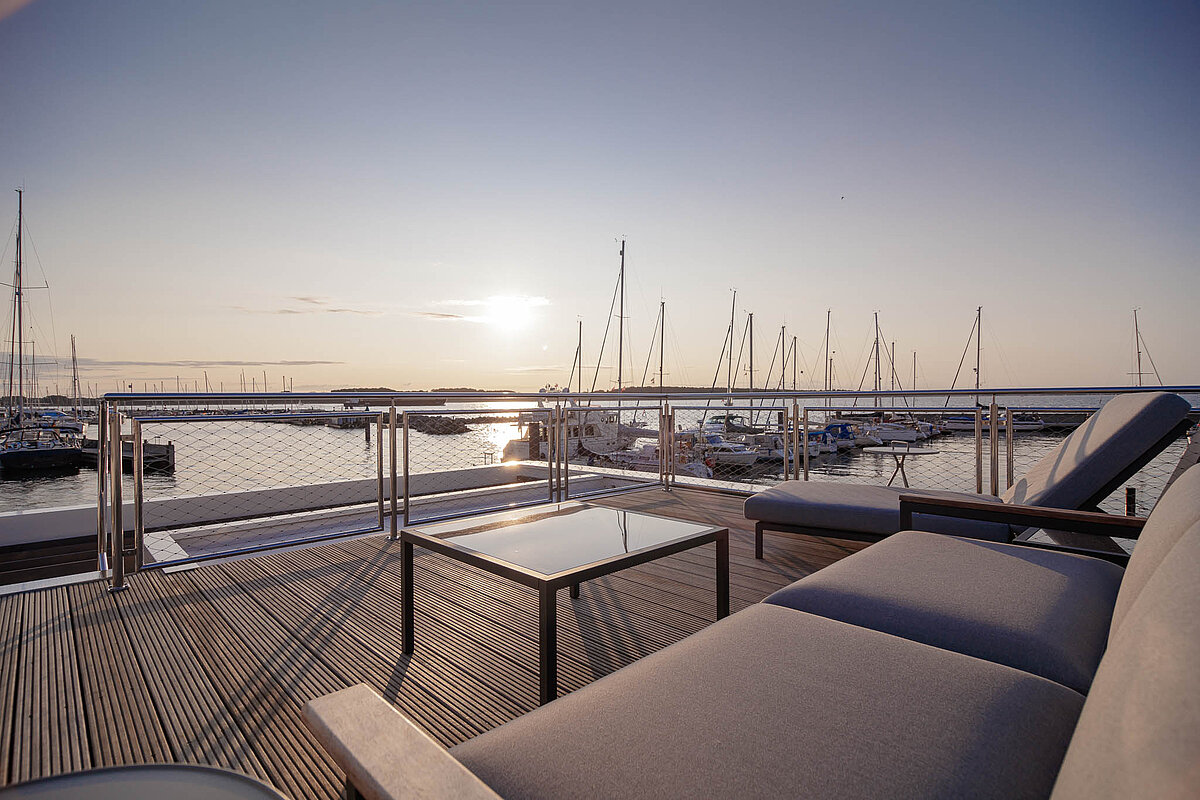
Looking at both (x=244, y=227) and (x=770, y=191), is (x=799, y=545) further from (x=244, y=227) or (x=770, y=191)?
(x=244, y=227)

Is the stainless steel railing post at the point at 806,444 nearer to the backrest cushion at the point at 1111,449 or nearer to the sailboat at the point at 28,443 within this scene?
the backrest cushion at the point at 1111,449

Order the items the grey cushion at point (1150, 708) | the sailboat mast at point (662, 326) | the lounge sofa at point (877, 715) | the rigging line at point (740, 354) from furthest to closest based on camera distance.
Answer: the rigging line at point (740, 354) < the sailboat mast at point (662, 326) < the lounge sofa at point (877, 715) < the grey cushion at point (1150, 708)

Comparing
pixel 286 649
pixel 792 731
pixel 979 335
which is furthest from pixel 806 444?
pixel 979 335

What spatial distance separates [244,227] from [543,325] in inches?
278

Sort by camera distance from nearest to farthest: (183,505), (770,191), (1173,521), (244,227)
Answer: (1173,521) < (183,505) < (244,227) < (770,191)

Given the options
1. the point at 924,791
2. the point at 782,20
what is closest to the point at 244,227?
the point at 782,20

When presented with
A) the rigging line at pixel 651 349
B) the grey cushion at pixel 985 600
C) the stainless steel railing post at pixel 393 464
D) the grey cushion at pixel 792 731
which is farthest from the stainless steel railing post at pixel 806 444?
the rigging line at pixel 651 349

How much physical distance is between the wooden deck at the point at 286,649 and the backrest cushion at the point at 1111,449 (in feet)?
3.68

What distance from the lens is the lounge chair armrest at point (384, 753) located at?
2.00 feet

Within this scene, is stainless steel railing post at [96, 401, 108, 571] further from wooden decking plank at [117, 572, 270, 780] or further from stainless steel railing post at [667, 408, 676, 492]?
stainless steel railing post at [667, 408, 676, 492]

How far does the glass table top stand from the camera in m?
1.83

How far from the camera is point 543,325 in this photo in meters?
13.6

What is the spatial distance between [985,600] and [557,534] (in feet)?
4.52

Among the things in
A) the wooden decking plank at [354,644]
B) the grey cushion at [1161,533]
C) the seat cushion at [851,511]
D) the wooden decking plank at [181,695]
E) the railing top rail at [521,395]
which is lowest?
the wooden decking plank at [354,644]
